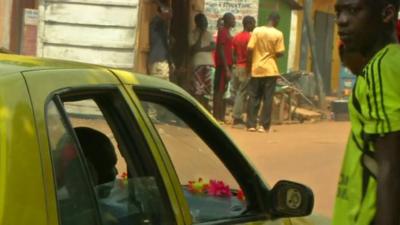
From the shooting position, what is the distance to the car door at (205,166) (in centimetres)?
296

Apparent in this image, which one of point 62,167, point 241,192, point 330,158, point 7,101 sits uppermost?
point 7,101

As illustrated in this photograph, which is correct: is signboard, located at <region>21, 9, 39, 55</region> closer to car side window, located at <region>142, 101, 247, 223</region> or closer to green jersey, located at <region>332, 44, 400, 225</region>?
car side window, located at <region>142, 101, 247, 223</region>

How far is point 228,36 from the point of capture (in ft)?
42.2

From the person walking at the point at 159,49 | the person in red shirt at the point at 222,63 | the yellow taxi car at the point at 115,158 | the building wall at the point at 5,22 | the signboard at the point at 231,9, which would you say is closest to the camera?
the yellow taxi car at the point at 115,158

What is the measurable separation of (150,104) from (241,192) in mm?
604

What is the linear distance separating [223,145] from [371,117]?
3.20 feet

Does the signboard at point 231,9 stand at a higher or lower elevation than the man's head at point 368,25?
higher

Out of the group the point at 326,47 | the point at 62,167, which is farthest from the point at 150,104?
the point at 326,47

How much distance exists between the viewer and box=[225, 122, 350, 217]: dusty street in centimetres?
896

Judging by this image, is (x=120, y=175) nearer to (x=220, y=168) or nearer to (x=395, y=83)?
(x=220, y=168)

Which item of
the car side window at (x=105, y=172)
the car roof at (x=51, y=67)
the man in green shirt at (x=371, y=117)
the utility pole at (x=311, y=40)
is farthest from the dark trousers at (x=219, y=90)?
the man in green shirt at (x=371, y=117)

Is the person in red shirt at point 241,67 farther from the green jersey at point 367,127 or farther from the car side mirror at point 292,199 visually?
the green jersey at point 367,127

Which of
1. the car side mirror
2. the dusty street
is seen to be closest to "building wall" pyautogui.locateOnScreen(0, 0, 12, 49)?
the dusty street

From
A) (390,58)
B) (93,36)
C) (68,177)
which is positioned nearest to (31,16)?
(93,36)
